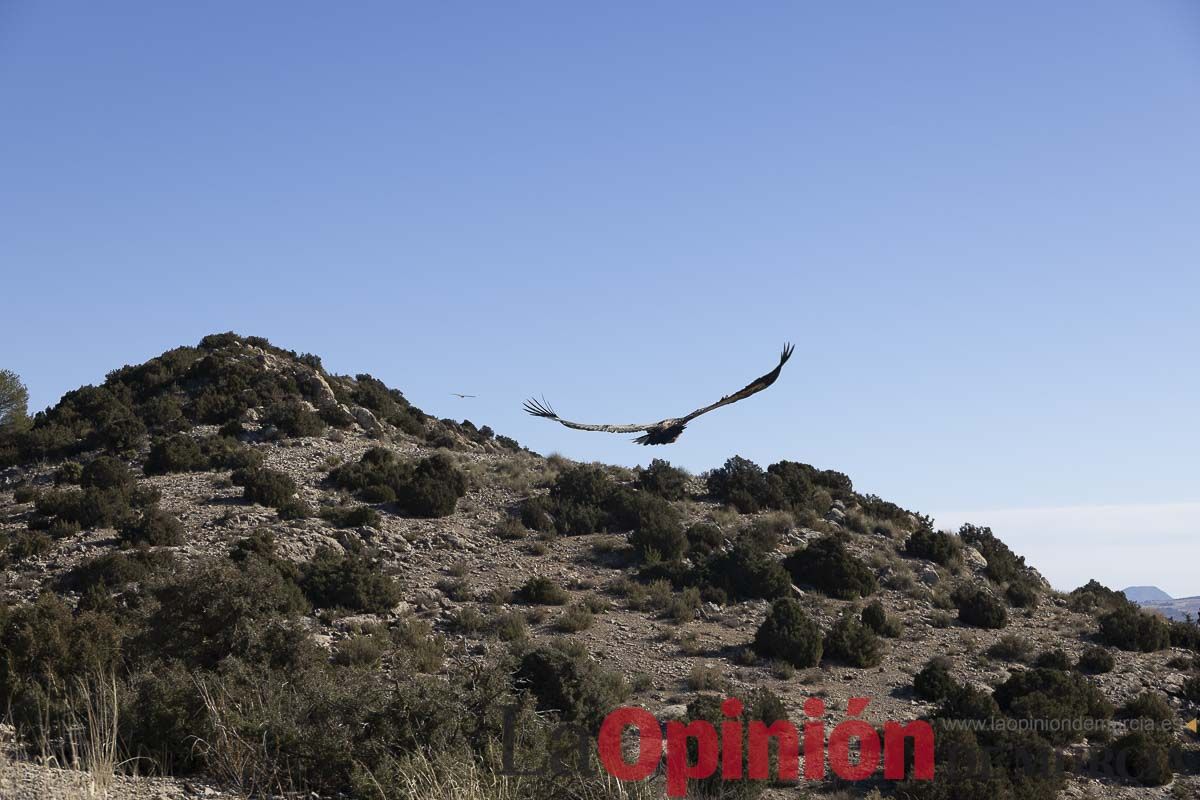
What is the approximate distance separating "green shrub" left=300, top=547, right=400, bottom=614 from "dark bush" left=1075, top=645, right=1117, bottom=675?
1405cm

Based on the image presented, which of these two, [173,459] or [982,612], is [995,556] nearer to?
[982,612]

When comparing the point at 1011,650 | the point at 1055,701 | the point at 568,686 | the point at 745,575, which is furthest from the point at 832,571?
the point at 568,686

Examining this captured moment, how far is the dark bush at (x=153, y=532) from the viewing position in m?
23.2

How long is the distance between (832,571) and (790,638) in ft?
16.5

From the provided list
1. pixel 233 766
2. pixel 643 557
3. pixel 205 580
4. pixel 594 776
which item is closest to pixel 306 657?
pixel 205 580

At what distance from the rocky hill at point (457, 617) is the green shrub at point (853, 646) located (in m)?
0.04

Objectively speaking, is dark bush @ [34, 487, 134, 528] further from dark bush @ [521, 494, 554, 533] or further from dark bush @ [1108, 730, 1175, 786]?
dark bush @ [1108, 730, 1175, 786]

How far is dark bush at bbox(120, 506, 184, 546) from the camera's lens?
23.2m

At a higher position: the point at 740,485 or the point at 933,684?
the point at 740,485

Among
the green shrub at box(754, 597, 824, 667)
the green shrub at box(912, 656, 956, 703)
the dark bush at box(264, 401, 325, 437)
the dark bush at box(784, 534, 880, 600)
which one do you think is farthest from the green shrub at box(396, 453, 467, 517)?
the green shrub at box(912, 656, 956, 703)

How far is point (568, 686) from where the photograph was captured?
1616 cm

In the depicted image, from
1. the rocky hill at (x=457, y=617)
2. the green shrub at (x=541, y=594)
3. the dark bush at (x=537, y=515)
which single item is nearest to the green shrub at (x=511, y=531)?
the rocky hill at (x=457, y=617)

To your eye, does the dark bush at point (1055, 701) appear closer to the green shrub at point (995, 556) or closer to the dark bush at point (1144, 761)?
the dark bush at point (1144, 761)

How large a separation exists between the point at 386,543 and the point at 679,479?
1010 cm
